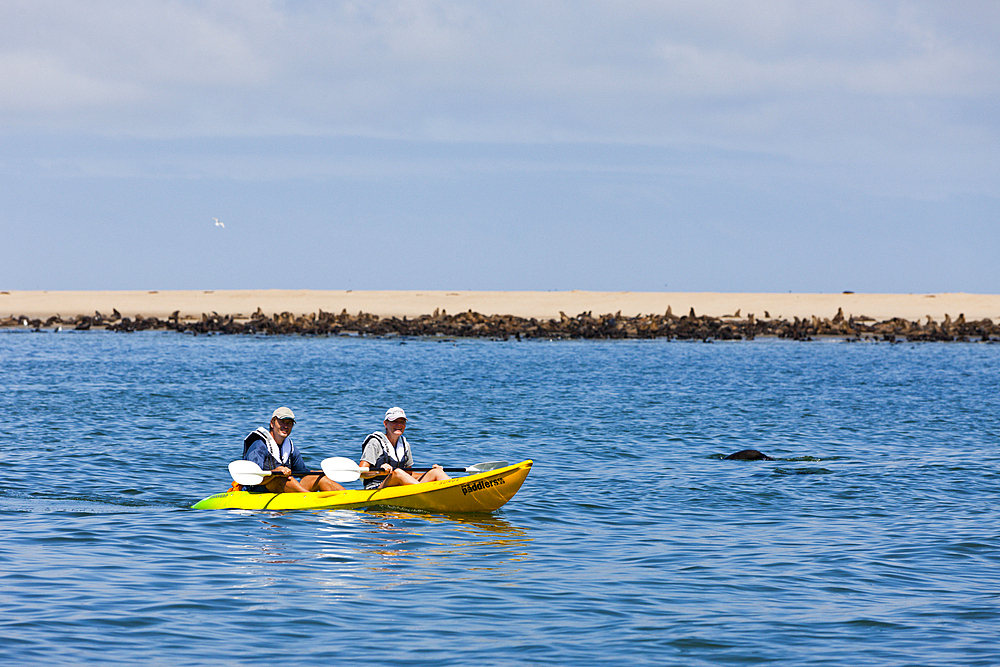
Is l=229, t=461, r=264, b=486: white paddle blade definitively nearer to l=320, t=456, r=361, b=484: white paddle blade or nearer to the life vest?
l=320, t=456, r=361, b=484: white paddle blade

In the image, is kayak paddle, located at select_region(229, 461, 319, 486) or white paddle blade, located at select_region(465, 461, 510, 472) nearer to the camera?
kayak paddle, located at select_region(229, 461, 319, 486)

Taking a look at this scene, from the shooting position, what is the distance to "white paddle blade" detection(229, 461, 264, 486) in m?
14.9

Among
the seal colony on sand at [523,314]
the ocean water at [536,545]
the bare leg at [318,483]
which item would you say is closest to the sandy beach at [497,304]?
the seal colony on sand at [523,314]

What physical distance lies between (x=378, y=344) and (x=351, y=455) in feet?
150

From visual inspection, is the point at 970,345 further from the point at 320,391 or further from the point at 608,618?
the point at 608,618

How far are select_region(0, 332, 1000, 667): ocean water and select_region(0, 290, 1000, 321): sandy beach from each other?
2378 inches

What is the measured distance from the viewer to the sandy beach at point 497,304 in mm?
93438

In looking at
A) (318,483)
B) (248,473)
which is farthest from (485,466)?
(248,473)

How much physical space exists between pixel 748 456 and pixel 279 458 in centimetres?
1047

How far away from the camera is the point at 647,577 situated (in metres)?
11.8

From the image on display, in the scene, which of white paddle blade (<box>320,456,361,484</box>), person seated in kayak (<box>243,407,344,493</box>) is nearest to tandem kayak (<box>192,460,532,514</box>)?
person seated in kayak (<box>243,407,344,493</box>)

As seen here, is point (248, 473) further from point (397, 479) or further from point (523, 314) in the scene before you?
point (523, 314)

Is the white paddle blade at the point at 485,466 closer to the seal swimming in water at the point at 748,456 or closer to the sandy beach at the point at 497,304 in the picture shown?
the seal swimming in water at the point at 748,456

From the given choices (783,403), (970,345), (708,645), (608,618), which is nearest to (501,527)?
(608,618)
